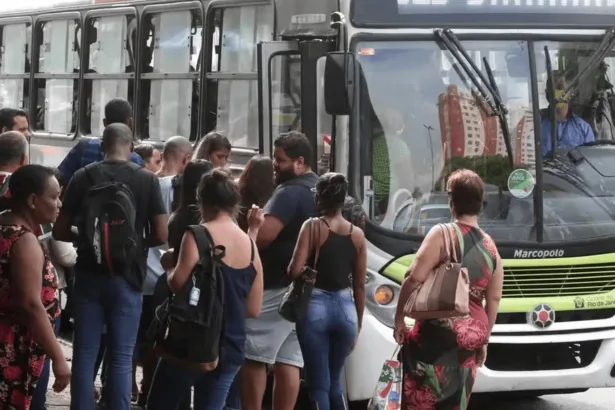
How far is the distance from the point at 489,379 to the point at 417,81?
Result: 5.92 feet

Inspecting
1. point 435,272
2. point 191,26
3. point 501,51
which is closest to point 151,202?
point 435,272

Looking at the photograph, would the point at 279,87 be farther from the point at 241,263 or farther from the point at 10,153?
the point at 241,263

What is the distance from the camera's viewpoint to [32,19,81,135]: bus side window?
12.4m

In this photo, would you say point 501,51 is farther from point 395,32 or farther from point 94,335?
point 94,335

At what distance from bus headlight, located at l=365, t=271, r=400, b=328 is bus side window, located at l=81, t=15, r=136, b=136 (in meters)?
3.85

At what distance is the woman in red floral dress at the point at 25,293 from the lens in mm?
5566

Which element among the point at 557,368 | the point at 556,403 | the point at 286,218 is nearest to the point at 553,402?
the point at 556,403

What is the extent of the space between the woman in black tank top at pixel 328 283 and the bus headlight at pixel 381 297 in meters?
0.89

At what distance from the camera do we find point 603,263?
8.34m

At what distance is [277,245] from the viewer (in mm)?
7133

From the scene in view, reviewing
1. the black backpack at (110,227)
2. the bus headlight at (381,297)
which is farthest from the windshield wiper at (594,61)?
the black backpack at (110,227)

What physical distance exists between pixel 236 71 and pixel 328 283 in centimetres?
303

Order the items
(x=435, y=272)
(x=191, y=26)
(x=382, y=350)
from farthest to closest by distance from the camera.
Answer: (x=191, y=26) → (x=382, y=350) → (x=435, y=272)

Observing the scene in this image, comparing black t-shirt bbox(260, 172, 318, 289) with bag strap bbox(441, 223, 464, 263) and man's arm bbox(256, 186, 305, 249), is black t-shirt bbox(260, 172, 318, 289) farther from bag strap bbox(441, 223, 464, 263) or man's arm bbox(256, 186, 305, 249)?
bag strap bbox(441, 223, 464, 263)
